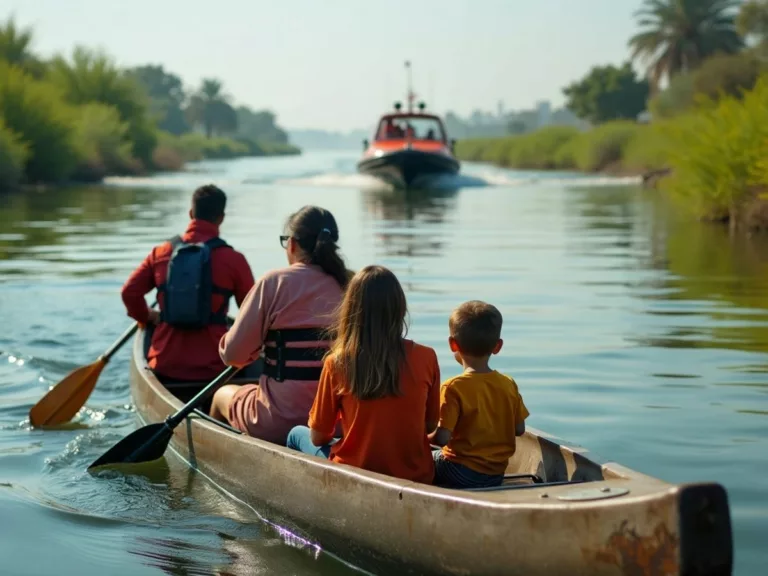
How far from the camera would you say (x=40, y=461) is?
773 centimetres

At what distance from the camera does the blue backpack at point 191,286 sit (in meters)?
7.72

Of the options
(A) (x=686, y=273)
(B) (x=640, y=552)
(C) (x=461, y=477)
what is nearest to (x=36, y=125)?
(A) (x=686, y=273)

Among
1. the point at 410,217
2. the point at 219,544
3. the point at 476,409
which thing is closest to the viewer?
the point at 476,409

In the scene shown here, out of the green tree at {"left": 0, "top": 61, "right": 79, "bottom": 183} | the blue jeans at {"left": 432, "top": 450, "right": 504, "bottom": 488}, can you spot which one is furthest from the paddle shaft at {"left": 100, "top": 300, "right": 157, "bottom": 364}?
the green tree at {"left": 0, "top": 61, "right": 79, "bottom": 183}

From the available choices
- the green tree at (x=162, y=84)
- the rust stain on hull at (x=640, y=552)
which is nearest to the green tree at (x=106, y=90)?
the rust stain on hull at (x=640, y=552)

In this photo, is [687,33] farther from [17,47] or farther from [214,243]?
[214,243]

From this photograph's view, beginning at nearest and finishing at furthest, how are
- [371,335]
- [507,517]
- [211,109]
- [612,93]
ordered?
[507,517] → [371,335] → [612,93] → [211,109]

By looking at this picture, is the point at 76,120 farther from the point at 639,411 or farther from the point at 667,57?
the point at 639,411

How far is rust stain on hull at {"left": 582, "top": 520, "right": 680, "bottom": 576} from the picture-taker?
4191 millimetres

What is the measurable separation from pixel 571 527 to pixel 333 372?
1.39 metres

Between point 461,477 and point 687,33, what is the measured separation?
200 ft

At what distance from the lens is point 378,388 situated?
5.36 meters

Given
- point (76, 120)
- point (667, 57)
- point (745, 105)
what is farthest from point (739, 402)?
point (667, 57)

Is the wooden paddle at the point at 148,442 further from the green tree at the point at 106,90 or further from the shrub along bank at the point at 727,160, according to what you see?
the green tree at the point at 106,90
